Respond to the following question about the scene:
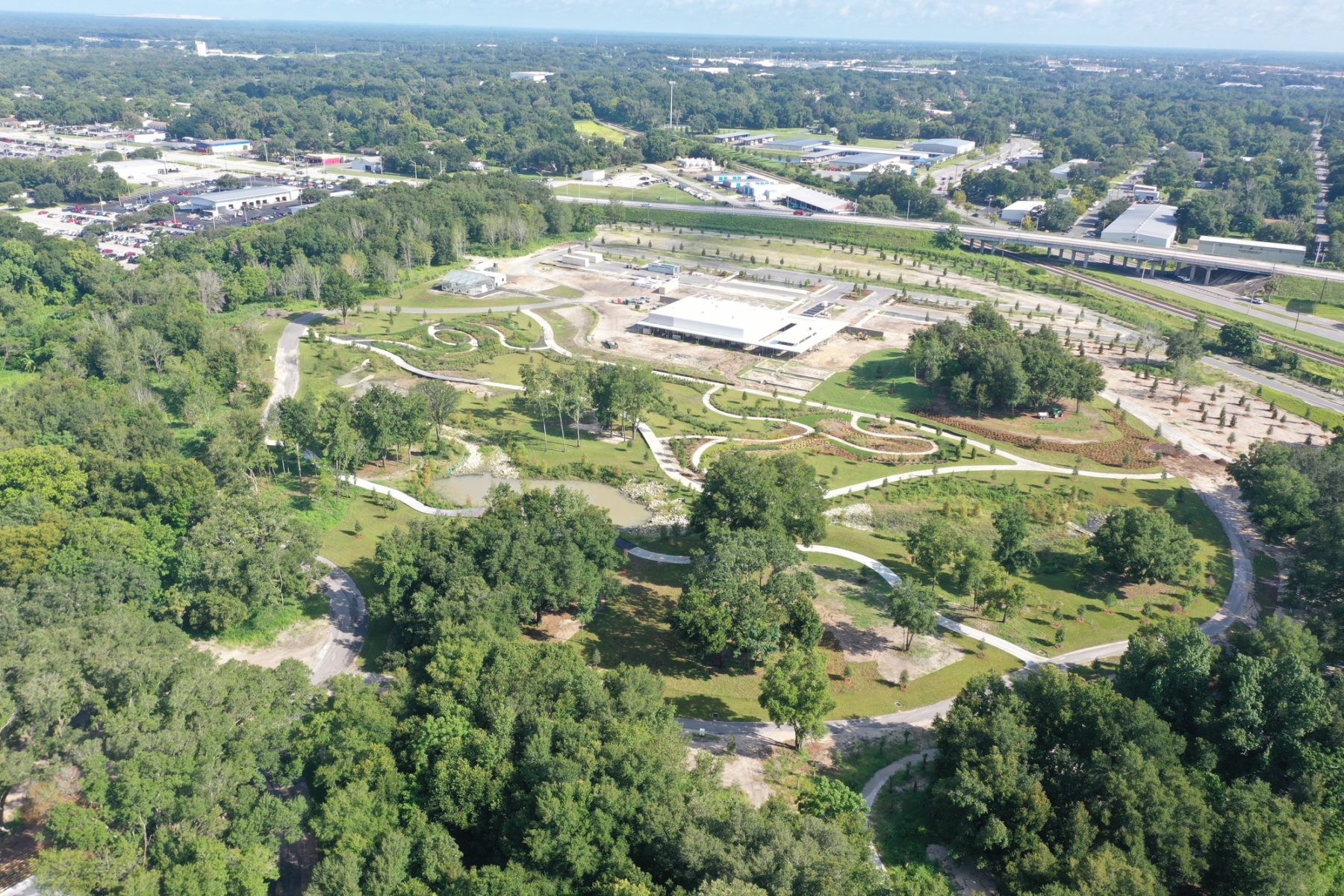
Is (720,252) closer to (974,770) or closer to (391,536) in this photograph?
(391,536)

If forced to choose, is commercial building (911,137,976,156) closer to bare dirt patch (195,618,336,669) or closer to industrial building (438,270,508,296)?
industrial building (438,270,508,296)

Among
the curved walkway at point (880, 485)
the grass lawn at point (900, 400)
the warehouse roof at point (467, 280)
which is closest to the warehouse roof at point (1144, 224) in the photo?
the grass lawn at point (900, 400)

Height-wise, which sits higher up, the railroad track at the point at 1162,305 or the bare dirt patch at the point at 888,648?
the railroad track at the point at 1162,305

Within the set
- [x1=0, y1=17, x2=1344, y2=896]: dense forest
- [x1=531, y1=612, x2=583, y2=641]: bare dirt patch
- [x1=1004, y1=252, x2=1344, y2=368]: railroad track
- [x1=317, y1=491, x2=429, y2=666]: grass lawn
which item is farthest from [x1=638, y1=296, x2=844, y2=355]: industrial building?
[x1=531, y1=612, x2=583, y2=641]: bare dirt patch

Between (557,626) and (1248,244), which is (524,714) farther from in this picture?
(1248,244)

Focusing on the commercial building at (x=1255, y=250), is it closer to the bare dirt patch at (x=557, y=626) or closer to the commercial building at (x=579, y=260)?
the commercial building at (x=579, y=260)

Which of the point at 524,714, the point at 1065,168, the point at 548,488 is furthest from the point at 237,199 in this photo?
the point at 1065,168
